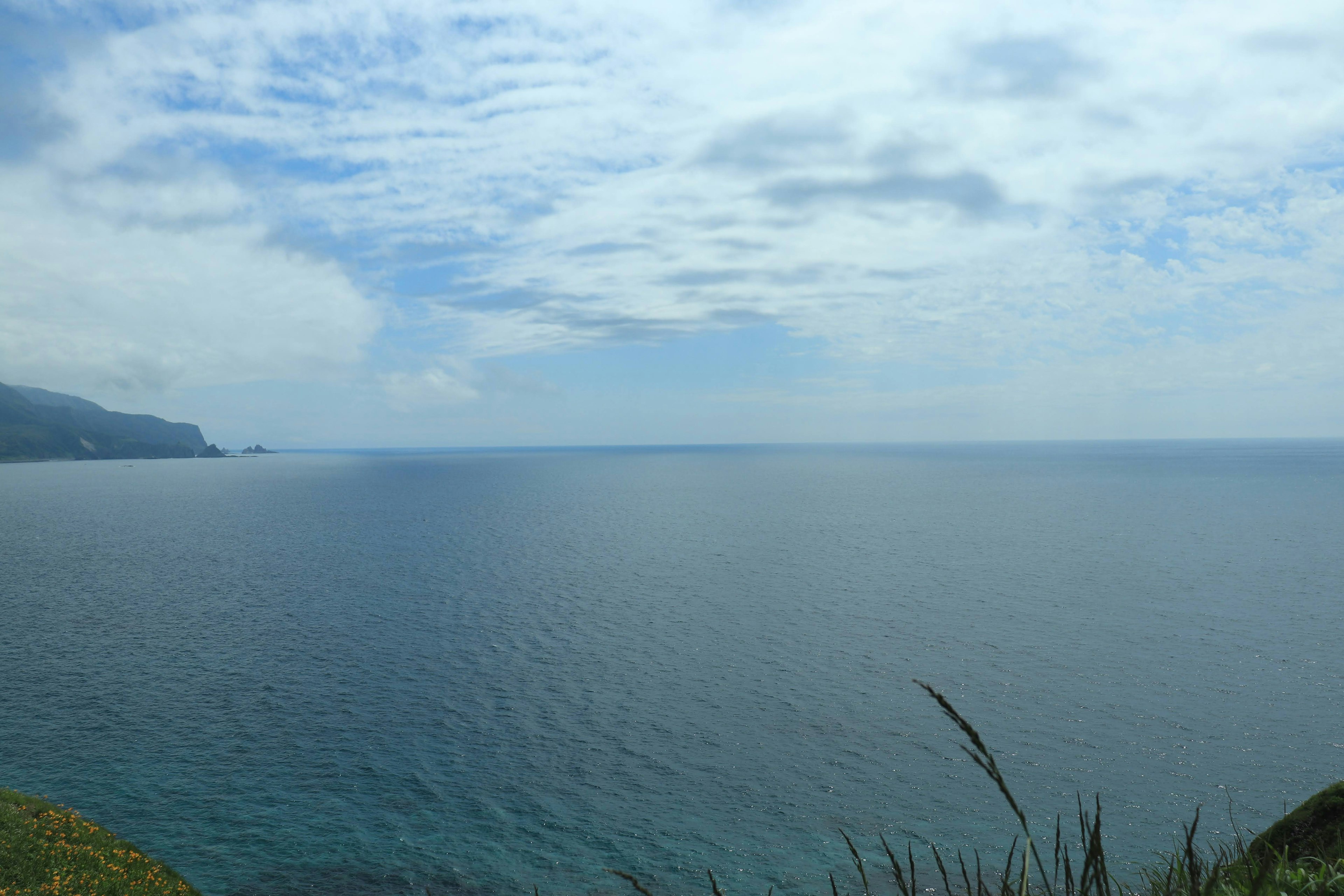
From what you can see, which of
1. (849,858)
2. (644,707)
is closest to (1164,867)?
(849,858)

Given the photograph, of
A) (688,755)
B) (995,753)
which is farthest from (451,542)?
(995,753)

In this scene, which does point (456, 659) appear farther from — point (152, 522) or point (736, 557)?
point (152, 522)

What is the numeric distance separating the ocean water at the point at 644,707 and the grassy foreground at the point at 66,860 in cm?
351

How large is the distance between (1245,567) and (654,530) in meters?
96.9

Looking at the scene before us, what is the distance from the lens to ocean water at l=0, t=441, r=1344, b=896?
4369 centimetres

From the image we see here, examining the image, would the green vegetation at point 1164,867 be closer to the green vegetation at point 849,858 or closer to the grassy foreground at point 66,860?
the green vegetation at point 849,858

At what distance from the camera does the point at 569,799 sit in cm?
4738

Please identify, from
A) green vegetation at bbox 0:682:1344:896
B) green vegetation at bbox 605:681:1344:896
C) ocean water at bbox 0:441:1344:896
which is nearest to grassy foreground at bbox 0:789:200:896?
green vegetation at bbox 0:682:1344:896

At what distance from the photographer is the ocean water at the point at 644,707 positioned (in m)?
43.7

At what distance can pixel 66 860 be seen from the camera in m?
34.8

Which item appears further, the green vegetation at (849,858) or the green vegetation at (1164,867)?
the green vegetation at (849,858)

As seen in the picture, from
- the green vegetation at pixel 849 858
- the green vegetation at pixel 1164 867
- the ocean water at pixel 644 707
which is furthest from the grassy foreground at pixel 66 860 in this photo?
the green vegetation at pixel 1164 867

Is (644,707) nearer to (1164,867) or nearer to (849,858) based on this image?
(849,858)

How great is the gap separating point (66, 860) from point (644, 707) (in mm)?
36007
